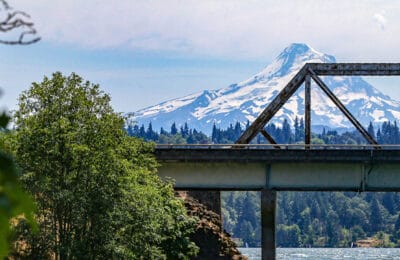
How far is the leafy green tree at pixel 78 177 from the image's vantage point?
140 ft

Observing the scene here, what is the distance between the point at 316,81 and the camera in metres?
69.2

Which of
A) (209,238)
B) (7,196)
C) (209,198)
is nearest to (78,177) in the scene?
(209,238)

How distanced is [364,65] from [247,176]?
1232 centimetres

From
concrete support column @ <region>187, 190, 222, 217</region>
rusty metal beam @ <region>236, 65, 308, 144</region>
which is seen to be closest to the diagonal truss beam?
rusty metal beam @ <region>236, 65, 308, 144</region>

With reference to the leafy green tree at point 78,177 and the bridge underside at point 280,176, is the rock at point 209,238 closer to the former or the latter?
the bridge underside at point 280,176

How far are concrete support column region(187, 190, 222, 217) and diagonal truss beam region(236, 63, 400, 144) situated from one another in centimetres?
410

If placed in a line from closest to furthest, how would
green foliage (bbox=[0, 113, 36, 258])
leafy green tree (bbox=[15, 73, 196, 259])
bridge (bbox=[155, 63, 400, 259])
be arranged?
green foliage (bbox=[0, 113, 36, 258]) → leafy green tree (bbox=[15, 73, 196, 259]) → bridge (bbox=[155, 63, 400, 259])

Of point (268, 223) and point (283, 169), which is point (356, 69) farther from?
point (268, 223)

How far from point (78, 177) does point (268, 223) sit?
74.2 feet

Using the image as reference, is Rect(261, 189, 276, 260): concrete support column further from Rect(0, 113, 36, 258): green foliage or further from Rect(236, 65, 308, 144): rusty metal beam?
Rect(0, 113, 36, 258): green foliage

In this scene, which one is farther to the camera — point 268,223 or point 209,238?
point 209,238

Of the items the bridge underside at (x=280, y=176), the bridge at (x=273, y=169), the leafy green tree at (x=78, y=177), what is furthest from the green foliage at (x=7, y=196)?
the bridge underside at (x=280, y=176)

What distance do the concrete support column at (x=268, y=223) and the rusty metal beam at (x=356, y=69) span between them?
9.69 meters

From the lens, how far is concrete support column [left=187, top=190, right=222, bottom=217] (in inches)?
2783
